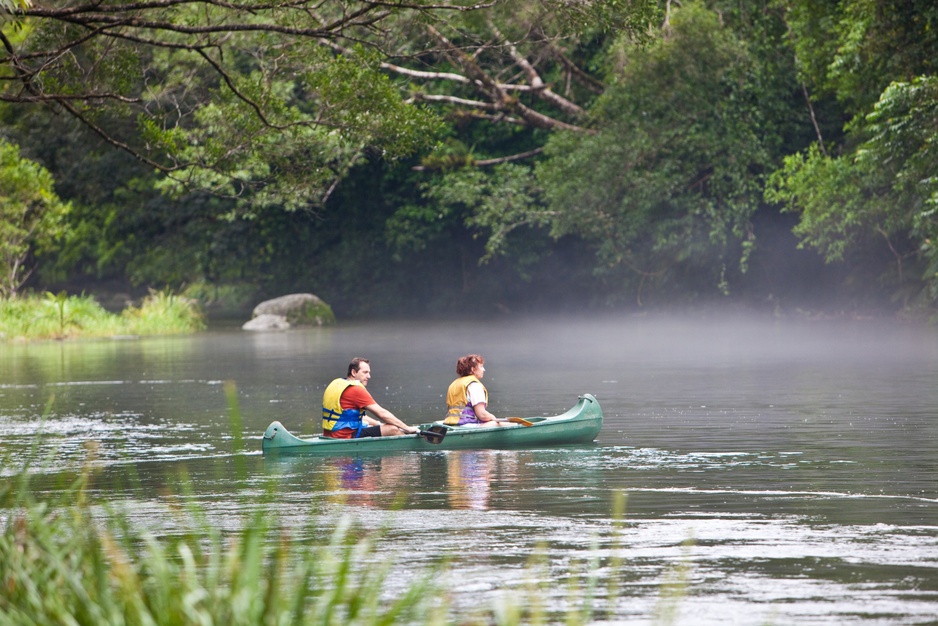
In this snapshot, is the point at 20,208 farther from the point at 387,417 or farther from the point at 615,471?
the point at 615,471

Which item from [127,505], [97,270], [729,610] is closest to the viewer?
[729,610]

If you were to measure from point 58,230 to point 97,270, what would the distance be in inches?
1086

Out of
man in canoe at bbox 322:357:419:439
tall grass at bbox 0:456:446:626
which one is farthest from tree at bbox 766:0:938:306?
tall grass at bbox 0:456:446:626

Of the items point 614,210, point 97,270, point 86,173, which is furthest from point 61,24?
point 97,270

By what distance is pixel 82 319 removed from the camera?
36719 mm

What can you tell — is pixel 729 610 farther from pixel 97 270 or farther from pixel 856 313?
pixel 97 270

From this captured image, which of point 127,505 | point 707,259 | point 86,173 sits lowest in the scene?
point 127,505

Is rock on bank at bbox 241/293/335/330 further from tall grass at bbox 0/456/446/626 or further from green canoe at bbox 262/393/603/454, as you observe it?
tall grass at bbox 0/456/446/626

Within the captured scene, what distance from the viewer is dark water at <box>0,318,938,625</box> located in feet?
24.1

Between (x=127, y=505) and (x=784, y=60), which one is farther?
(x=784, y=60)

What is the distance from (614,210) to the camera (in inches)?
1410

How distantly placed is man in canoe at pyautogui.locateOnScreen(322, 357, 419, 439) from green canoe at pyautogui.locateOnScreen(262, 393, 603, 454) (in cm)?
18

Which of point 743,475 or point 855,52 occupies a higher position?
point 855,52

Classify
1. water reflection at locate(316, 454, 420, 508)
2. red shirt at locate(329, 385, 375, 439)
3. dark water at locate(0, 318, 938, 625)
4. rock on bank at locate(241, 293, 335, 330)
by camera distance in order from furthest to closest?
rock on bank at locate(241, 293, 335, 330)
red shirt at locate(329, 385, 375, 439)
water reflection at locate(316, 454, 420, 508)
dark water at locate(0, 318, 938, 625)
